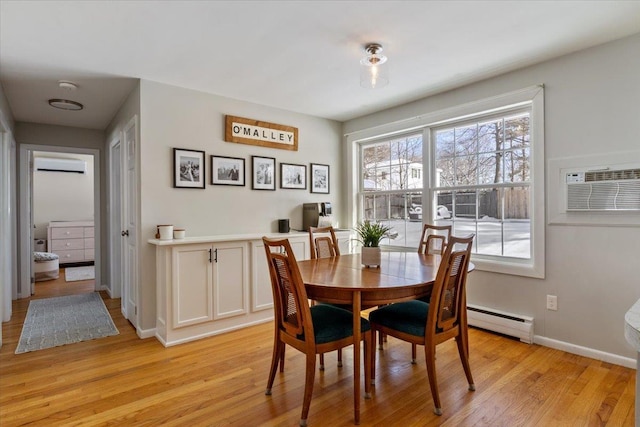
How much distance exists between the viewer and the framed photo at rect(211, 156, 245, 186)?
3.57m

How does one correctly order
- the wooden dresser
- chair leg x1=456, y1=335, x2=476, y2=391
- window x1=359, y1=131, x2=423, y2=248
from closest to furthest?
chair leg x1=456, y1=335, x2=476, y2=391, window x1=359, y1=131, x2=423, y2=248, the wooden dresser

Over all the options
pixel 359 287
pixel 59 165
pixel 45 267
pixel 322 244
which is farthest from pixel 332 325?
pixel 59 165

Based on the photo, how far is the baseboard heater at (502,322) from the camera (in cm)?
292

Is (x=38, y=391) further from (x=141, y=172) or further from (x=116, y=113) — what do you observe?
(x=116, y=113)

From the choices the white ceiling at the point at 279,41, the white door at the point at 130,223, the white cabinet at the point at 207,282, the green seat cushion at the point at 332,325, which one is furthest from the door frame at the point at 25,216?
the green seat cushion at the point at 332,325

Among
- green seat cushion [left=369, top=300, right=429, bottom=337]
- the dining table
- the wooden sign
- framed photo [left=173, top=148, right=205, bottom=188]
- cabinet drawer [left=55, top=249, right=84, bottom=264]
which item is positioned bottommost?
cabinet drawer [left=55, top=249, right=84, bottom=264]

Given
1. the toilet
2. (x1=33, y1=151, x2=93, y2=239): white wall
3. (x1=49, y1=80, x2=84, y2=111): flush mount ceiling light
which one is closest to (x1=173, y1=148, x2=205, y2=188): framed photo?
(x1=49, y1=80, x2=84, y2=111): flush mount ceiling light

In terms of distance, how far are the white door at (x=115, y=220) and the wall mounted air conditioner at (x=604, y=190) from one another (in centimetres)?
486

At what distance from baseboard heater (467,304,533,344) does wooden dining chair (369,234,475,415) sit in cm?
109

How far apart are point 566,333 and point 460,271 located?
58.0 inches

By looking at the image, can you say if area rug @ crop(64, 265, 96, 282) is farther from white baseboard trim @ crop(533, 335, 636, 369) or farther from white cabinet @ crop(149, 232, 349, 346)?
white baseboard trim @ crop(533, 335, 636, 369)

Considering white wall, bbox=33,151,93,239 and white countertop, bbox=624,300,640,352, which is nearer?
white countertop, bbox=624,300,640,352

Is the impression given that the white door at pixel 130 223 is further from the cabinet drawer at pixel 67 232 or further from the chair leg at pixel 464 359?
the cabinet drawer at pixel 67 232

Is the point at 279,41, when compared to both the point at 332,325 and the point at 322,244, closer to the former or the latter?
the point at 322,244
